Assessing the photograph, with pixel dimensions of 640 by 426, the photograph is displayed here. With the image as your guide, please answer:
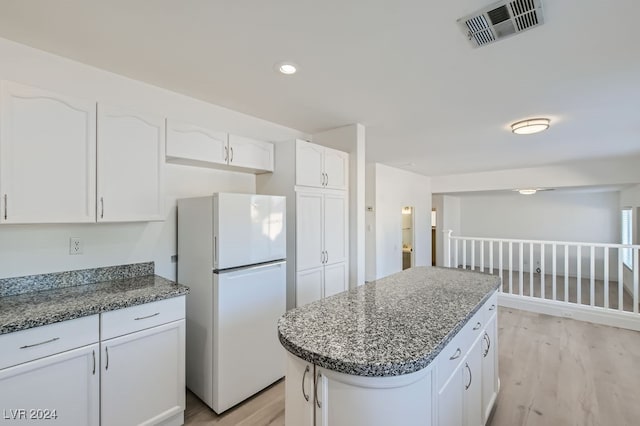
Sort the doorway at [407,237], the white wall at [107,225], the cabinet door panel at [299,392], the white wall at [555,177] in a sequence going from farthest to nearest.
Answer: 1. the doorway at [407,237]
2. the white wall at [555,177]
3. the white wall at [107,225]
4. the cabinet door panel at [299,392]

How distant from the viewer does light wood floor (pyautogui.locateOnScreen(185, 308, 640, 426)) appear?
6.88 ft

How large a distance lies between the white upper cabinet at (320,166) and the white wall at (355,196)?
0.31 ft

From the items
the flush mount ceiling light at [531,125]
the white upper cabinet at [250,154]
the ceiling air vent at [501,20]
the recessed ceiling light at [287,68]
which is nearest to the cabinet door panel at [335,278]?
the white upper cabinet at [250,154]

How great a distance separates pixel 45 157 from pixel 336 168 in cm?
227

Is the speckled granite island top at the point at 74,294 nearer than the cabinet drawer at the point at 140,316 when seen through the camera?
Yes

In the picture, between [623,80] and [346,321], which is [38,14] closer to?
[346,321]

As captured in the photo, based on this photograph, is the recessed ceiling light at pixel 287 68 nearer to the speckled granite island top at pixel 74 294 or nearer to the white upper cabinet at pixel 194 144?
the white upper cabinet at pixel 194 144

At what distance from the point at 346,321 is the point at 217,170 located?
2042 mm

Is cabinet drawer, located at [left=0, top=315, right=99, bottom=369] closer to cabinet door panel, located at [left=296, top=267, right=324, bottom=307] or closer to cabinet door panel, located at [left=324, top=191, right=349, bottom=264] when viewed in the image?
cabinet door panel, located at [left=296, top=267, right=324, bottom=307]

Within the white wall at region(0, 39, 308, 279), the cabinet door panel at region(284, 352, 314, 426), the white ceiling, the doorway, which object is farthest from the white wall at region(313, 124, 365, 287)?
the doorway

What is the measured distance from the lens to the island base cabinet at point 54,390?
1.37m

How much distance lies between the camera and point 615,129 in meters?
3.32

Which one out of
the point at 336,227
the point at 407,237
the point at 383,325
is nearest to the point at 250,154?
the point at 336,227

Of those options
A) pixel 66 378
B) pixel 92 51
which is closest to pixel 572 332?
pixel 66 378
